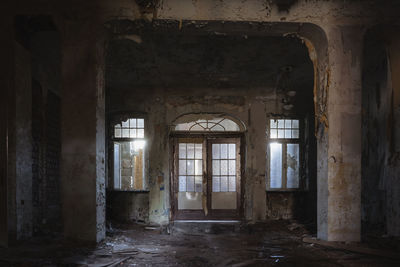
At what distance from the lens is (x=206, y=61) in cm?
579

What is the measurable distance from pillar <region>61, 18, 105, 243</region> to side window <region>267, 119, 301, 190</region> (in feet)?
15.8

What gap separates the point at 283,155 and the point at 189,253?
4.42 meters

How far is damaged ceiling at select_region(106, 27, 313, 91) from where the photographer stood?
4883 millimetres

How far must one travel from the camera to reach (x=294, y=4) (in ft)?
13.6

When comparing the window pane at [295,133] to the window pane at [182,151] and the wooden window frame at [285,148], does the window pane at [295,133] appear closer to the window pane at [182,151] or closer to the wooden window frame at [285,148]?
the wooden window frame at [285,148]

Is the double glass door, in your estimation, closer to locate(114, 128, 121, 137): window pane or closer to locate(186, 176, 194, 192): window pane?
locate(186, 176, 194, 192): window pane

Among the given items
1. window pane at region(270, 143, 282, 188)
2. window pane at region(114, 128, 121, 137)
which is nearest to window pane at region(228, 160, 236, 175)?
window pane at region(270, 143, 282, 188)

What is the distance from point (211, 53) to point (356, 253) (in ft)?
13.0

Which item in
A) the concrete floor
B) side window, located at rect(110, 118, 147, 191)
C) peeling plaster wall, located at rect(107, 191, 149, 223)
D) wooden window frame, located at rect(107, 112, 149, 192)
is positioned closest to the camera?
the concrete floor

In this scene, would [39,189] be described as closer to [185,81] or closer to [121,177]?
[121,177]

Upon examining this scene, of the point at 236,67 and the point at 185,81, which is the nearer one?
the point at 236,67

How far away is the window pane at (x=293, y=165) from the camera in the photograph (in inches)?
300

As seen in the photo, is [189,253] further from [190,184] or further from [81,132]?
[190,184]

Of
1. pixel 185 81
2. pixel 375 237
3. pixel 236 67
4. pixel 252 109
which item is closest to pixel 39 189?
pixel 185 81
